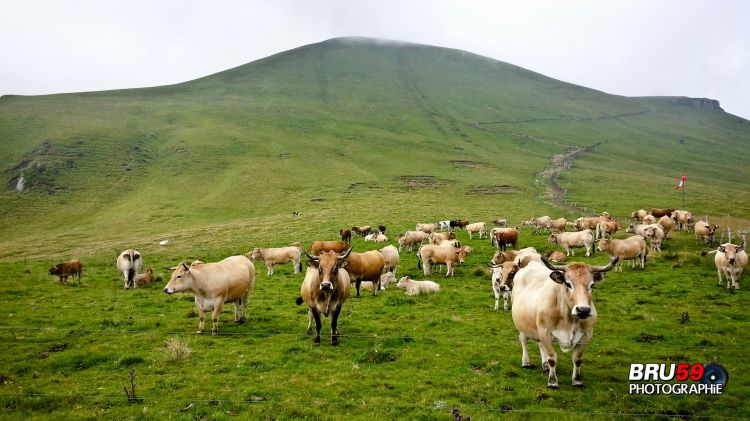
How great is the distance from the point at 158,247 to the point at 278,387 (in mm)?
33992

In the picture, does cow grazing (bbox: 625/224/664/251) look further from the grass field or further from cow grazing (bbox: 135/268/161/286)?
cow grazing (bbox: 135/268/161/286)

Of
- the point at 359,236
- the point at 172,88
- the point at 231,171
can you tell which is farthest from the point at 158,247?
the point at 172,88

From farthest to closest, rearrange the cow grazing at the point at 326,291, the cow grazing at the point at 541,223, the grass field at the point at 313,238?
the cow grazing at the point at 541,223, the cow grazing at the point at 326,291, the grass field at the point at 313,238

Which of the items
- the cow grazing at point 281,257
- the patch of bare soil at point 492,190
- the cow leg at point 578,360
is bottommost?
the cow grazing at point 281,257

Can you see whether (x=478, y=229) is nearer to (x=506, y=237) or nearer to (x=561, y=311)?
(x=506, y=237)

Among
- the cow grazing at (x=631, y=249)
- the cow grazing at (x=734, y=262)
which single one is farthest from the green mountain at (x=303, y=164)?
the cow grazing at (x=734, y=262)

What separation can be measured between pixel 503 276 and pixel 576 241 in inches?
586

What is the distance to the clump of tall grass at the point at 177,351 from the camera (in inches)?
464

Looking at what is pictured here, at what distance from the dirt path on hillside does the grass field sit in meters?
1.80

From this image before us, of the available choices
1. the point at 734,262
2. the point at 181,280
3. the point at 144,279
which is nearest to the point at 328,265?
the point at 181,280

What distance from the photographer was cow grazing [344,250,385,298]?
1972cm

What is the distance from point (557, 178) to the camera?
8994 centimetres

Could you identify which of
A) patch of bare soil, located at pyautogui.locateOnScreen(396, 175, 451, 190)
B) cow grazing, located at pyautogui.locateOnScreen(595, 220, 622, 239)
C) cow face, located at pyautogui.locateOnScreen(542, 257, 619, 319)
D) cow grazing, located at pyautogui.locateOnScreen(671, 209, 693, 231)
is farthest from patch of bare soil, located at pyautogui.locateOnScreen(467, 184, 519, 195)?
cow face, located at pyautogui.locateOnScreen(542, 257, 619, 319)

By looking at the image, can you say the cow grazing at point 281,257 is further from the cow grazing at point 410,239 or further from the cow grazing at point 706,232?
the cow grazing at point 706,232
